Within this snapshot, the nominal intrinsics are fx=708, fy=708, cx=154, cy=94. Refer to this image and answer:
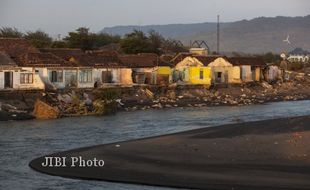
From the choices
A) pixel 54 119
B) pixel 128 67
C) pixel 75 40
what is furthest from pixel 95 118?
pixel 75 40

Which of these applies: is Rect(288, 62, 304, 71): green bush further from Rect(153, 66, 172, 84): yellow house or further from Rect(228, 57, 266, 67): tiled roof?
Rect(153, 66, 172, 84): yellow house

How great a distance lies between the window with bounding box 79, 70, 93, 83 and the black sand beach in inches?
888

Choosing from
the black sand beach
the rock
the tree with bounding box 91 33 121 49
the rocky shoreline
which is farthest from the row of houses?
the black sand beach

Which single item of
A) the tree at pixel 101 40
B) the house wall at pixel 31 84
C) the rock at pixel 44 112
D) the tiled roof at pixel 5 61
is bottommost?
the rock at pixel 44 112

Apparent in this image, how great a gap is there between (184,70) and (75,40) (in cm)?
1757

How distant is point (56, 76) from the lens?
47.9 meters

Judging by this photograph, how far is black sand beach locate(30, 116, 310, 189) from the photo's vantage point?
19156 millimetres

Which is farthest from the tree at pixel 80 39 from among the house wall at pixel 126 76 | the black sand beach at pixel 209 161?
the black sand beach at pixel 209 161

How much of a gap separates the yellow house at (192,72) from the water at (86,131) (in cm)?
1097

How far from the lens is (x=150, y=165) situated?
70.6 ft

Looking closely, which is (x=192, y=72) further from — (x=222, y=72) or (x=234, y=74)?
(x=234, y=74)

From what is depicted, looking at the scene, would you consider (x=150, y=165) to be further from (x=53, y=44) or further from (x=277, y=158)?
(x=53, y=44)

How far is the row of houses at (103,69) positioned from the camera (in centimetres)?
4578

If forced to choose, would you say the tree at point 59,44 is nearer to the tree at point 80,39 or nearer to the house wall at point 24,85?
the tree at point 80,39
